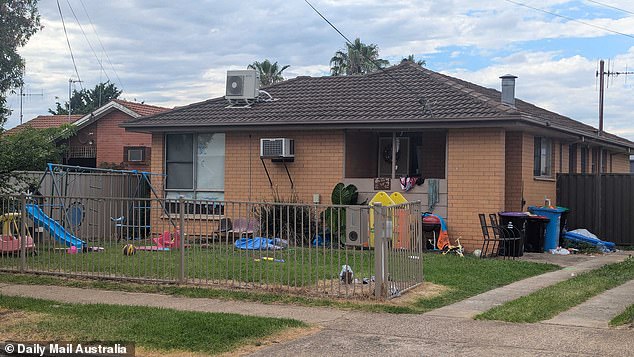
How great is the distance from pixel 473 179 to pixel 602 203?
207 inches

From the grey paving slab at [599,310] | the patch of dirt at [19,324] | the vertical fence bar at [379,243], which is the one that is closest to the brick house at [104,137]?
the patch of dirt at [19,324]

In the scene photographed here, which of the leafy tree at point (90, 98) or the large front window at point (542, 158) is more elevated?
the leafy tree at point (90, 98)

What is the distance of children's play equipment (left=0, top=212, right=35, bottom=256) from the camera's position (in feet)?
46.9

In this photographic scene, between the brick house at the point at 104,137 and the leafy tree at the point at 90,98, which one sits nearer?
the brick house at the point at 104,137

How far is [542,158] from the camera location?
21375mm

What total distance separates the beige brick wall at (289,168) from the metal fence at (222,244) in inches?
256

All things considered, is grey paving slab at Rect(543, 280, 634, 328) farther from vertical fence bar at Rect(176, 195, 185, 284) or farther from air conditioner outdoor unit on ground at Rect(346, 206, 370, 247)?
vertical fence bar at Rect(176, 195, 185, 284)

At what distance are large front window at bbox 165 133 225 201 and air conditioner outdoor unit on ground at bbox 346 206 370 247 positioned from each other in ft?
33.8

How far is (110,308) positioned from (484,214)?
989 centimetres

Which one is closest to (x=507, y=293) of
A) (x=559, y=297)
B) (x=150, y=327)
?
(x=559, y=297)

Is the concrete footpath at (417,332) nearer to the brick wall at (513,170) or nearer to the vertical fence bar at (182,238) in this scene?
the vertical fence bar at (182,238)

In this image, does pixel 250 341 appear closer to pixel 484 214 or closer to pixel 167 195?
pixel 484 214

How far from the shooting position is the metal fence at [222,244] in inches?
454

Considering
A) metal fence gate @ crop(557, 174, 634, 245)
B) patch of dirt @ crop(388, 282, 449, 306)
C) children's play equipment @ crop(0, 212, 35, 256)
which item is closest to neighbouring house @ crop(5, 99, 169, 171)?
metal fence gate @ crop(557, 174, 634, 245)
